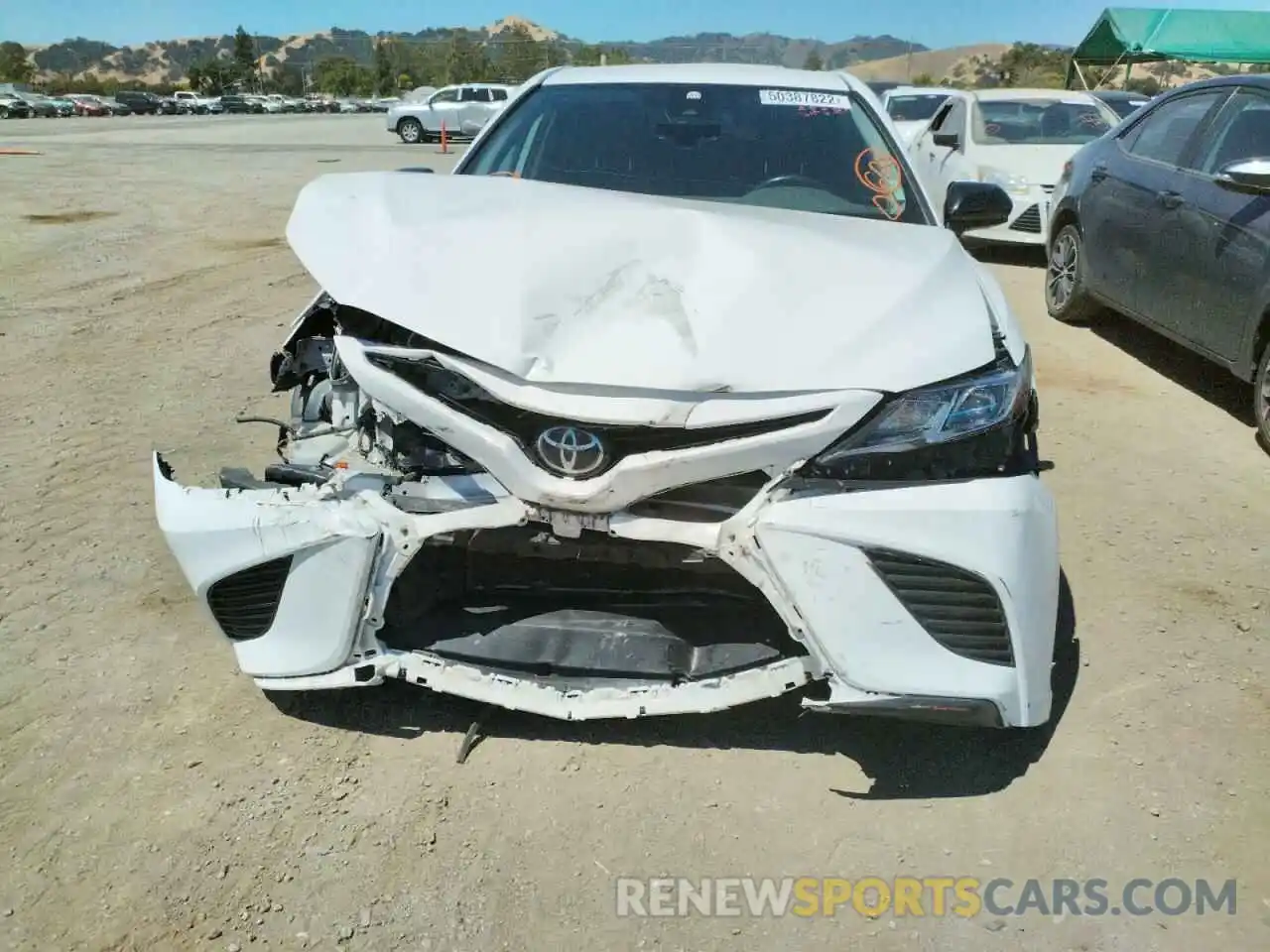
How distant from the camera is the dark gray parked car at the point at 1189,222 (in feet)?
16.1

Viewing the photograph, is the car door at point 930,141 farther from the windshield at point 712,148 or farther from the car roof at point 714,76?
the windshield at point 712,148

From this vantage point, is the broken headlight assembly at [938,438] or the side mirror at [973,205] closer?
the broken headlight assembly at [938,438]

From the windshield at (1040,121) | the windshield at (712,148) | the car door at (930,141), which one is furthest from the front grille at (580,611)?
the car door at (930,141)

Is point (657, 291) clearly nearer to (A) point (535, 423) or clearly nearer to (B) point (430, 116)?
(A) point (535, 423)

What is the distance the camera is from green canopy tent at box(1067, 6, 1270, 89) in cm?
2602

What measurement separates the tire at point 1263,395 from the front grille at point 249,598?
4.58 meters

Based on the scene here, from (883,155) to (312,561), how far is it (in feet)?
8.16

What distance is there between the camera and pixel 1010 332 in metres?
2.56

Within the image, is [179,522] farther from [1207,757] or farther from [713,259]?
[1207,757]

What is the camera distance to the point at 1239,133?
213 inches

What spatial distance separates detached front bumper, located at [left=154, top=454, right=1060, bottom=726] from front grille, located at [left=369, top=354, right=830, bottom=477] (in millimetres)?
135

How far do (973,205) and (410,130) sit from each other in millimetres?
31298

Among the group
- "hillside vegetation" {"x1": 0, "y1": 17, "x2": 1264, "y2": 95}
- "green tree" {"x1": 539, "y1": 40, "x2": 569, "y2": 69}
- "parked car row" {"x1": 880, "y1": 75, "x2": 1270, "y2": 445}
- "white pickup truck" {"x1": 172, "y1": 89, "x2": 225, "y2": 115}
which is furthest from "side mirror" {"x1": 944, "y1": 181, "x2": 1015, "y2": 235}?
"green tree" {"x1": 539, "y1": 40, "x2": 569, "y2": 69}

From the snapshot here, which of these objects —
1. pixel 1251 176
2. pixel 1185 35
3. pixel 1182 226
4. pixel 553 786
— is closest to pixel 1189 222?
pixel 1182 226
